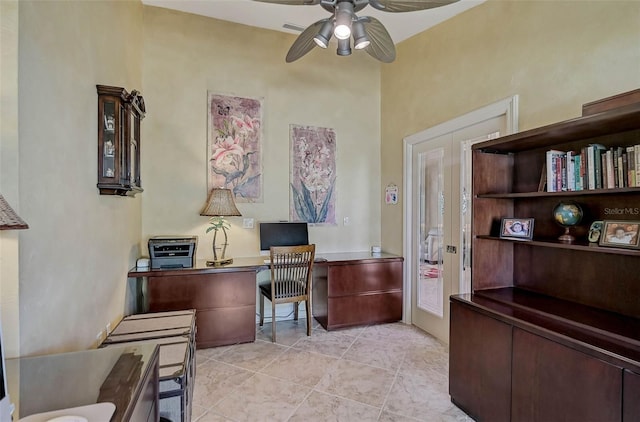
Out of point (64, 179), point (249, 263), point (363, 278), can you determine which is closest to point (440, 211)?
point (363, 278)

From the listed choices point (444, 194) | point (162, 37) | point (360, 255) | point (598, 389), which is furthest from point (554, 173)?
point (162, 37)

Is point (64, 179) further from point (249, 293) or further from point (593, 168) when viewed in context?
point (593, 168)

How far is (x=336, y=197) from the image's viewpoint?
423 centimetres

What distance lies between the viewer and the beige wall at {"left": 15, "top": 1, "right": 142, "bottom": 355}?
1.32m

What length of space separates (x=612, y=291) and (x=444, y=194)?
1.64 metres

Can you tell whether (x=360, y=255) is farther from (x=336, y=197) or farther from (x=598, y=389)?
(x=598, y=389)

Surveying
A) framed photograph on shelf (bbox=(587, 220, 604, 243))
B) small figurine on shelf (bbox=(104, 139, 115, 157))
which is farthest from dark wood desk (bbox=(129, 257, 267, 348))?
framed photograph on shelf (bbox=(587, 220, 604, 243))

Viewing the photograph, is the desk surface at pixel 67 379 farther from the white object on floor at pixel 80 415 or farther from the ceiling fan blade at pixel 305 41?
the ceiling fan blade at pixel 305 41

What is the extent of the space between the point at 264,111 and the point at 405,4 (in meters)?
2.22

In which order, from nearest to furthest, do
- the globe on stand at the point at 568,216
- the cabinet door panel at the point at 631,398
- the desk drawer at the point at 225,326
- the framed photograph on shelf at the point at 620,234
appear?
the cabinet door panel at the point at 631,398 < the framed photograph on shelf at the point at 620,234 < the globe on stand at the point at 568,216 < the desk drawer at the point at 225,326

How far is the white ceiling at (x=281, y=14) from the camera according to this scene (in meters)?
3.33

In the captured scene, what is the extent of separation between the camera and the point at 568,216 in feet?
6.47

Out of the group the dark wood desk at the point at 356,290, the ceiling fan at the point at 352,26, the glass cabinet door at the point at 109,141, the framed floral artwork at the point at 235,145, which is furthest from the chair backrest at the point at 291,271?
the ceiling fan at the point at 352,26

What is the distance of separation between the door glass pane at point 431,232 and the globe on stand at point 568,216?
4.48 ft
